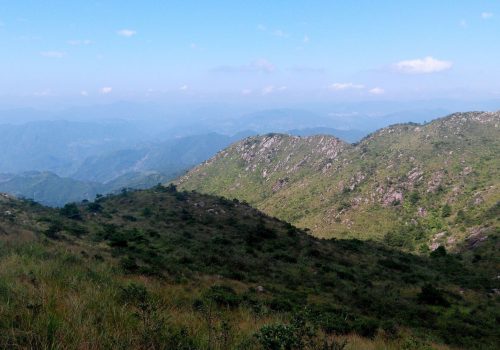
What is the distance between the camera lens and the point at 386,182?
334 feet

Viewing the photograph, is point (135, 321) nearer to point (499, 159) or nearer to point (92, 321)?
point (92, 321)

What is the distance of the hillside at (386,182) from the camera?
79.0 metres

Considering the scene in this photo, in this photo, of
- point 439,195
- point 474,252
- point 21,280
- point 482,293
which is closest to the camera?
point 21,280

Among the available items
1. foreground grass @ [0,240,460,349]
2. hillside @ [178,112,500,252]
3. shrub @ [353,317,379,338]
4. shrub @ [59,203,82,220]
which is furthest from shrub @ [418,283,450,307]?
hillside @ [178,112,500,252]

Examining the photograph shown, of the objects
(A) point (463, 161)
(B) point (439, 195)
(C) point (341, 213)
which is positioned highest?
(A) point (463, 161)

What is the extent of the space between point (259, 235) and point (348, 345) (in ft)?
119

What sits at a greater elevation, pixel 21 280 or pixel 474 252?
pixel 21 280

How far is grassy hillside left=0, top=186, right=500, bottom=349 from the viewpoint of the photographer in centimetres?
536

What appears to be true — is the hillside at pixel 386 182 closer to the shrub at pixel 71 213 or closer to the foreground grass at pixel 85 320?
the shrub at pixel 71 213

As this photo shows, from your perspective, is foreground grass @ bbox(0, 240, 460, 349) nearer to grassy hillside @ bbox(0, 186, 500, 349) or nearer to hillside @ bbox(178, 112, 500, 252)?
grassy hillside @ bbox(0, 186, 500, 349)

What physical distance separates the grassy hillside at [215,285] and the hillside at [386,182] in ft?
72.1

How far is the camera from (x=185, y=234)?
4078cm

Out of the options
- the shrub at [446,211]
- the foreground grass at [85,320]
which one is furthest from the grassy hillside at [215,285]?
the shrub at [446,211]

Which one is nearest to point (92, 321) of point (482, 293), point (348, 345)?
point (348, 345)
